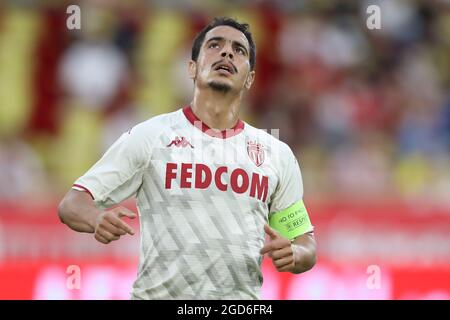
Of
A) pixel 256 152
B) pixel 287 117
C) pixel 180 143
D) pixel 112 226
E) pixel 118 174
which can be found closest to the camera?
pixel 112 226

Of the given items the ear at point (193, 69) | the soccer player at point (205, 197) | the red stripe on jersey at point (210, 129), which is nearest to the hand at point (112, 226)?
the soccer player at point (205, 197)

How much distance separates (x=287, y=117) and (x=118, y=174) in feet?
23.6

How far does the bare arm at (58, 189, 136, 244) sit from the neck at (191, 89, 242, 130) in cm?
78

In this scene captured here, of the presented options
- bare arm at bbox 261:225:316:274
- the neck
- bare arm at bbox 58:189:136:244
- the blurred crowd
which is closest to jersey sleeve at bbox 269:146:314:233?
bare arm at bbox 261:225:316:274

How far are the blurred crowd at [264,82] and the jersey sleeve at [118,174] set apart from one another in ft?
18.2

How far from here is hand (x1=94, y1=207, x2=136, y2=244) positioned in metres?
4.87

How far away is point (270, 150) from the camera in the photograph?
5.66 m

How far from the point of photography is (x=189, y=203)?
5363 millimetres

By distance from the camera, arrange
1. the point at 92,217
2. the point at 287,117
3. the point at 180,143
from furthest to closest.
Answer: the point at 287,117 < the point at 180,143 < the point at 92,217

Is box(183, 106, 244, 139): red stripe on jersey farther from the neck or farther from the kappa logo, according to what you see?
the kappa logo

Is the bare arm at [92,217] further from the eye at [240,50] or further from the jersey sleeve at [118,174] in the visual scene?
the eye at [240,50]

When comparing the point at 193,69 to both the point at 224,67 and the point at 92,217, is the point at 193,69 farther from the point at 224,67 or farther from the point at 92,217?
the point at 92,217

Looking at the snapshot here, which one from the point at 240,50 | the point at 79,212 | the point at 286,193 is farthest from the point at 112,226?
the point at 240,50

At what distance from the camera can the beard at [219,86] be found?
5.61 metres
